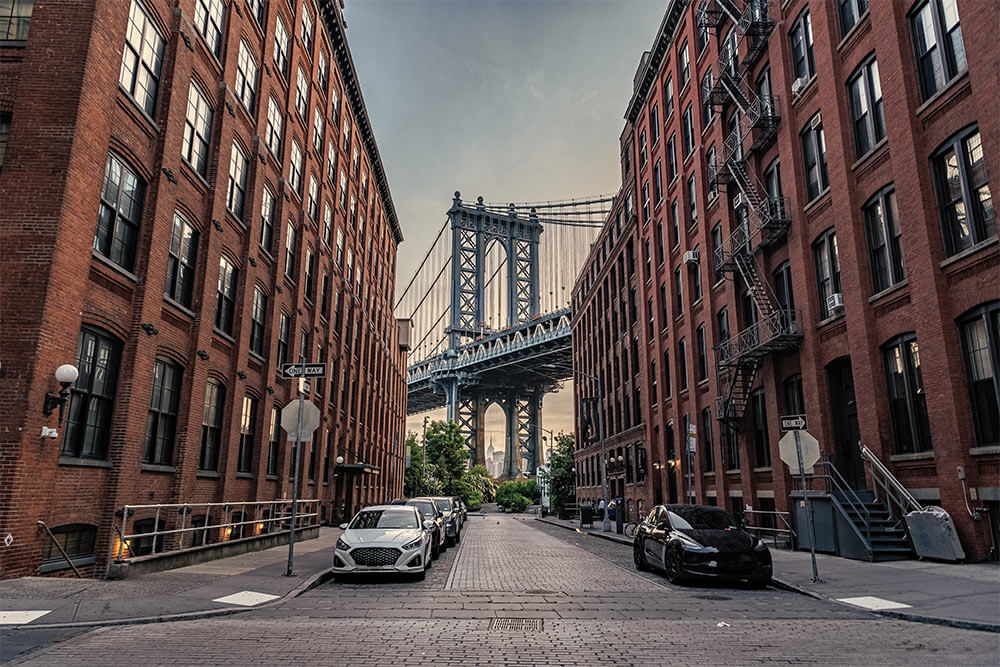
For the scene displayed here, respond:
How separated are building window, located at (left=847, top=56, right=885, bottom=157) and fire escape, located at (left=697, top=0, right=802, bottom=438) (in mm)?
3568

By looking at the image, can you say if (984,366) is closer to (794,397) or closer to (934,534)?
(934,534)

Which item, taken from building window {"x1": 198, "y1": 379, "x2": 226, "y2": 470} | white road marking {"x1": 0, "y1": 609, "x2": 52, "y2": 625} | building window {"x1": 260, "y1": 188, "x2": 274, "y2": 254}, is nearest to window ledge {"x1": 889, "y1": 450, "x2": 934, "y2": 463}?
white road marking {"x1": 0, "y1": 609, "x2": 52, "y2": 625}

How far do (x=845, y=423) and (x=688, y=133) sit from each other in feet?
58.4

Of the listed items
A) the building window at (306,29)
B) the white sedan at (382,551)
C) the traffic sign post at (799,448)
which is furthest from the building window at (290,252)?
the traffic sign post at (799,448)

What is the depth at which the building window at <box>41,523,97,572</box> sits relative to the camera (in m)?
12.6

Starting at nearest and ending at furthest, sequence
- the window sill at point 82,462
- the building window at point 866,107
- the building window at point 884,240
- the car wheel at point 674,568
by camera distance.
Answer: the window sill at point 82,462 < the car wheel at point 674,568 < the building window at point 884,240 < the building window at point 866,107

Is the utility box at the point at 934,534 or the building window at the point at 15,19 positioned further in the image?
the utility box at the point at 934,534

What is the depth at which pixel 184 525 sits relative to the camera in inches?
671

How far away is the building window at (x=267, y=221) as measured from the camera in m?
24.2

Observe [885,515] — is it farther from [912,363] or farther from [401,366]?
[401,366]

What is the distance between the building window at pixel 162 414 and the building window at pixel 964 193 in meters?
18.5

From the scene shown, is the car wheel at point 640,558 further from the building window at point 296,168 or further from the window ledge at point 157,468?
the building window at point 296,168

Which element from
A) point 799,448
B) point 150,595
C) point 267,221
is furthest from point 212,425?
point 799,448

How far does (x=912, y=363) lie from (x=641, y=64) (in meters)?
28.3
